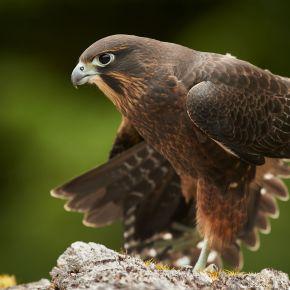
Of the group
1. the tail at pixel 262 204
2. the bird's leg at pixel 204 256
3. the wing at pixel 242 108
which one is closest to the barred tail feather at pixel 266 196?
the tail at pixel 262 204

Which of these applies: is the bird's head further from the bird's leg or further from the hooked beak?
the bird's leg

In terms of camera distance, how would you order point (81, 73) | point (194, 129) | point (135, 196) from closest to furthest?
1. point (81, 73)
2. point (194, 129)
3. point (135, 196)

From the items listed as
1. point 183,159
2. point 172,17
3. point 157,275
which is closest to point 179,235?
point 183,159

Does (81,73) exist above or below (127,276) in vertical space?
above

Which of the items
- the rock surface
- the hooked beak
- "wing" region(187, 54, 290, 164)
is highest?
the hooked beak

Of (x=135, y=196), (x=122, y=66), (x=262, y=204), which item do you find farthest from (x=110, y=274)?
(x=262, y=204)

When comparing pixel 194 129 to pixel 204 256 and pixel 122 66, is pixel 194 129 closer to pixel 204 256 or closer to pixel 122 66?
pixel 122 66

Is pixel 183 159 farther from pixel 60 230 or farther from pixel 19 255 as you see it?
pixel 19 255

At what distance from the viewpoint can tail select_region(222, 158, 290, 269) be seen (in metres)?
5.27

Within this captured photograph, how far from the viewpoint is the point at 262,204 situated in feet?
A: 17.6

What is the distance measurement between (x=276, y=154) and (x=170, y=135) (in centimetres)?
67

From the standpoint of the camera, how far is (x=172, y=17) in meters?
7.54

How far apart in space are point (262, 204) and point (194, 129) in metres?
1.15

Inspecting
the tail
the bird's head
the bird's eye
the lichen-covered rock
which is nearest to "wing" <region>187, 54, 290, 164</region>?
the bird's head
